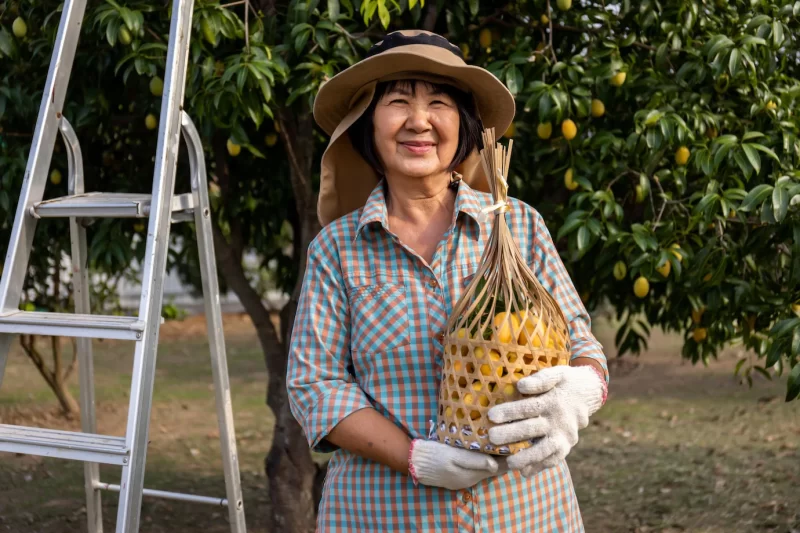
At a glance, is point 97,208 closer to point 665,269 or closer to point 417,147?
point 417,147

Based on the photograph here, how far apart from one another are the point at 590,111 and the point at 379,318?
1.76 meters

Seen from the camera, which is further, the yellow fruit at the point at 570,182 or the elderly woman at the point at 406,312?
the yellow fruit at the point at 570,182

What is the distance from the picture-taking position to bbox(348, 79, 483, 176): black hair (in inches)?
81.6

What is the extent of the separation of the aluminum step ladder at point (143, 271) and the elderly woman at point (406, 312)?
64 centimetres

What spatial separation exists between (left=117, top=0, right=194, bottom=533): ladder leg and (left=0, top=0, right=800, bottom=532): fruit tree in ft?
1.14

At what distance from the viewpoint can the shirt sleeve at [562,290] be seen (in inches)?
78.4

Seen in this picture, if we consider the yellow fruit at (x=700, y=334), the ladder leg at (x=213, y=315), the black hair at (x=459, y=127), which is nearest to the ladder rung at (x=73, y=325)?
the ladder leg at (x=213, y=315)

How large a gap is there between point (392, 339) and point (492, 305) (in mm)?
268

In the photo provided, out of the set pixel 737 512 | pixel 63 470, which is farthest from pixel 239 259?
pixel 737 512

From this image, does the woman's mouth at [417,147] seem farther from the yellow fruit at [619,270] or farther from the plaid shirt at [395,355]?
the yellow fruit at [619,270]

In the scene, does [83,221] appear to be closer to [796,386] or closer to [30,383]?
[796,386]

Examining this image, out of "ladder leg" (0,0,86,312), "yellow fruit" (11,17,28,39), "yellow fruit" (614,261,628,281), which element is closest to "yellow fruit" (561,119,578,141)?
"yellow fruit" (614,261,628,281)

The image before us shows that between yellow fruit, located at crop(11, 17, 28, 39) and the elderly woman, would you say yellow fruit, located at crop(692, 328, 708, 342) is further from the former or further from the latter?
yellow fruit, located at crop(11, 17, 28, 39)

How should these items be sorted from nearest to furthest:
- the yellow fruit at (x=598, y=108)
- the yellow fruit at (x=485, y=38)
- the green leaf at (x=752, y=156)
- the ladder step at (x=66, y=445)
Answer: the ladder step at (x=66, y=445) < the green leaf at (x=752, y=156) < the yellow fruit at (x=598, y=108) < the yellow fruit at (x=485, y=38)
